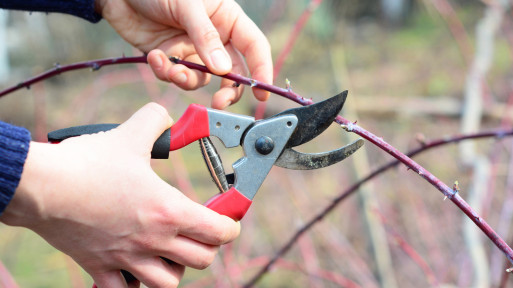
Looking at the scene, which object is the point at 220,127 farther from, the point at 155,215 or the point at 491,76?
the point at 491,76

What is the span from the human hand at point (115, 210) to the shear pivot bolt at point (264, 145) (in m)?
0.15

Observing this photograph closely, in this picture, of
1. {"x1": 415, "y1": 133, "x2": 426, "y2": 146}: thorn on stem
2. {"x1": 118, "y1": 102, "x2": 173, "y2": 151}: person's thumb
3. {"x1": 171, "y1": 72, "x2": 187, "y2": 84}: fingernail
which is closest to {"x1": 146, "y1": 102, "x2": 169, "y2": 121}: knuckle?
{"x1": 118, "y1": 102, "x2": 173, "y2": 151}: person's thumb

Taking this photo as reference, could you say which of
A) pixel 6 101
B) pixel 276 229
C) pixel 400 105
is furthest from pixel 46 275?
pixel 6 101

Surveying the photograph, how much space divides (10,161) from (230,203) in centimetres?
38

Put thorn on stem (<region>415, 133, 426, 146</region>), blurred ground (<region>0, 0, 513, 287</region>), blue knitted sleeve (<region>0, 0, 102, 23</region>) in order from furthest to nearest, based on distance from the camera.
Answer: blurred ground (<region>0, 0, 513, 287</region>)
blue knitted sleeve (<region>0, 0, 102, 23</region>)
thorn on stem (<region>415, 133, 426, 146</region>)

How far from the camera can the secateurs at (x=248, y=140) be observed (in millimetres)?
902

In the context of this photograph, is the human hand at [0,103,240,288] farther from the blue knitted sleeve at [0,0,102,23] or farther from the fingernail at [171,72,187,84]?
the blue knitted sleeve at [0,0,102,23]

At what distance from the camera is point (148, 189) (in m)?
0.77

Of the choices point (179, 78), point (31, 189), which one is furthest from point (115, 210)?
point (179, 78)

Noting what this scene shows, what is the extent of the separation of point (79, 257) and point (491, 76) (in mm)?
5448

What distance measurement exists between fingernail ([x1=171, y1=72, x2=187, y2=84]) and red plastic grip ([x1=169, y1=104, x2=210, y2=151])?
0.81ft

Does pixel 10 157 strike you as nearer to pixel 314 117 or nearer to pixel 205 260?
pixel 205 260

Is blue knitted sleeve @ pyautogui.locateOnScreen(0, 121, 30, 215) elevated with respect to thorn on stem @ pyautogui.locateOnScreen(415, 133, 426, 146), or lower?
lower

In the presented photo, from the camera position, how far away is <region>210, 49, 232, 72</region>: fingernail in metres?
1.02
